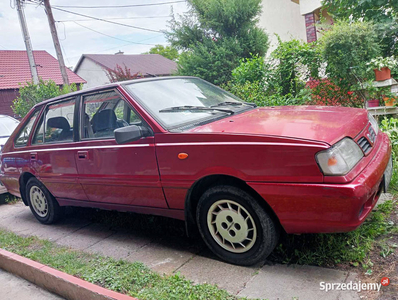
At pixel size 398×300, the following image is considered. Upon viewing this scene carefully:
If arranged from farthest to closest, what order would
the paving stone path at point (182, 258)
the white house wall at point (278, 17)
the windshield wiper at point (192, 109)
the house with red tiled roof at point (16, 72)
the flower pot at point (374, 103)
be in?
1. the house with red tiled roof at point (16, 72)
2. the white house wall at point (278, 17)
3. the flower pot at point (374, 103)
4. the windshield wiper at point (192, 109)
5. the paving stone path at point (182, 258)

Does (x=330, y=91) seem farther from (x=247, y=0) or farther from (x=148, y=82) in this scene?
(x=247, y=0)

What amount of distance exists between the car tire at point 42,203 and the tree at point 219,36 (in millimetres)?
7298

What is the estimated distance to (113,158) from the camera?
382 centimetres

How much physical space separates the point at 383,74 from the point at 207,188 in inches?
173

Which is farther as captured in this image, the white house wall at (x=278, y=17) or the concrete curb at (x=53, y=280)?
the white house wall at (x=278, y=17)

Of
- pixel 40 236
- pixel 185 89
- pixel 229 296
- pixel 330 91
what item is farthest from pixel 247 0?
pixel 229 296

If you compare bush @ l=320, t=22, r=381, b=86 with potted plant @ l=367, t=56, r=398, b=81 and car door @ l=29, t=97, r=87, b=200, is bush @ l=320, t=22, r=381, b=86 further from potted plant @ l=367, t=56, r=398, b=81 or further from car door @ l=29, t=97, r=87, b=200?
car door @ l=29, t=97, r=87, b=200

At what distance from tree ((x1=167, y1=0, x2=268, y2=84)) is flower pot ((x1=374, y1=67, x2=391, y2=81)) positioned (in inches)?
223

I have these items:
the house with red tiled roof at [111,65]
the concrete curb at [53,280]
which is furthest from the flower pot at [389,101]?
the house with red tiled roof at [111,65]

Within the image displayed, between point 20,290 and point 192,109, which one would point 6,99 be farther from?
point 192,109

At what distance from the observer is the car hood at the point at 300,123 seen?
9.17 ft

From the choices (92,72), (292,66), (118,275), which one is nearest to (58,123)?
(118,275)

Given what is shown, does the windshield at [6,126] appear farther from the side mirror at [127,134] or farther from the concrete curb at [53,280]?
the side mirror at [127,134]

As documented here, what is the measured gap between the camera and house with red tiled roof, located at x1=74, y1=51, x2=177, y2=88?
38438mm
